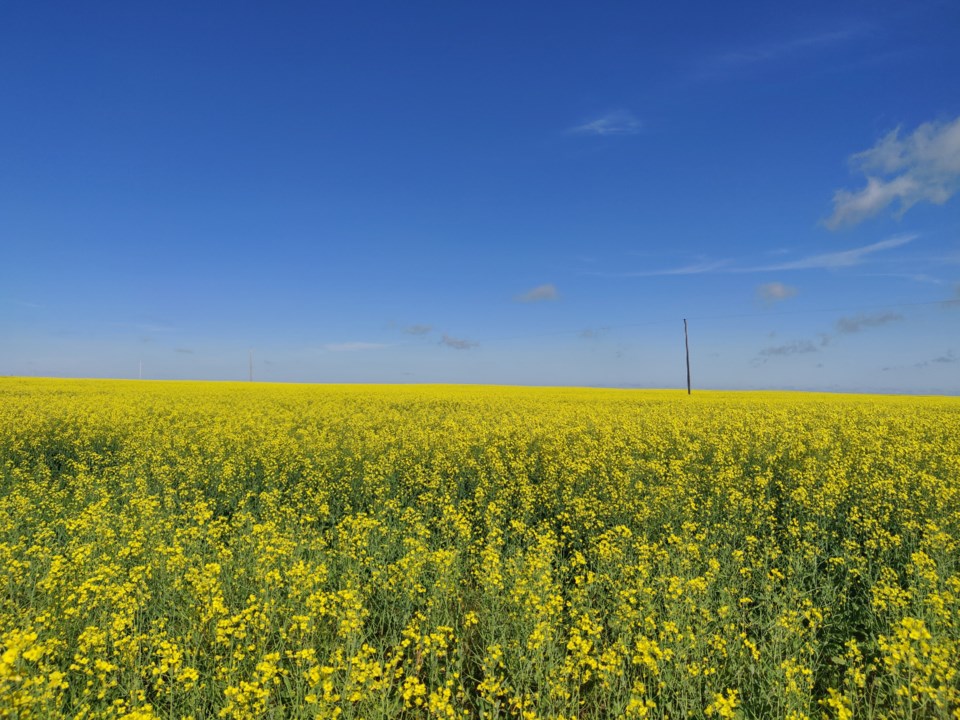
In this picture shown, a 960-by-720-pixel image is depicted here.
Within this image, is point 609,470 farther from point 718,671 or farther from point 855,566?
point 718,671

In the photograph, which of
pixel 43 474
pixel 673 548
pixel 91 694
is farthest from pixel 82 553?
pixel 43 474

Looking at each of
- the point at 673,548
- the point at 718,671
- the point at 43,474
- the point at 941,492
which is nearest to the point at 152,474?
the point at 43,474

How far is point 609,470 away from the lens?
31.8 ft

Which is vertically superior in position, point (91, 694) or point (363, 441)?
point (363, 441)

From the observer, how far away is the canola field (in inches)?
147

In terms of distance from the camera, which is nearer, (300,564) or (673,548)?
(300,564)

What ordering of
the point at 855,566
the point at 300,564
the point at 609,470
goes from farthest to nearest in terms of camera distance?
the point at 609,470 → the point at 855,566 → the point at 300,564

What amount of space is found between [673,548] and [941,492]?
171 inches

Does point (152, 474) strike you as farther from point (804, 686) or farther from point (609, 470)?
point (804, 686)

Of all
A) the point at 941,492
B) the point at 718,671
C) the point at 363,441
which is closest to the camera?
the point at 718,671

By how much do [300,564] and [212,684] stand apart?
112 centimetres

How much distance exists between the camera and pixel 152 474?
1047cm

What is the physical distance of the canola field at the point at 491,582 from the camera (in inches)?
147

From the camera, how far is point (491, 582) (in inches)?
190
